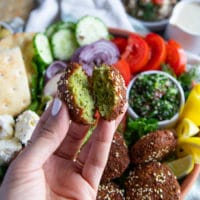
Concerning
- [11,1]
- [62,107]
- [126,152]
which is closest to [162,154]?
[126,152]

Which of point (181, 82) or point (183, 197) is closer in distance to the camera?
point (183, 197)

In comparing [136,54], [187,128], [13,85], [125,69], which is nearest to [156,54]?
[136,54]

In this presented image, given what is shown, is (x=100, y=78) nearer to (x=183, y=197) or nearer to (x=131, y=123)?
(x=131, y=123)

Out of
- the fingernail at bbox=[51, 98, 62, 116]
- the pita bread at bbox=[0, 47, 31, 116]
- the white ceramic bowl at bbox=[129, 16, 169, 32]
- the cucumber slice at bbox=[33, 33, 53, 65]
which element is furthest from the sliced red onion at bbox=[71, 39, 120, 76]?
the fingernail at bbox=[51, 98, 62, 116]

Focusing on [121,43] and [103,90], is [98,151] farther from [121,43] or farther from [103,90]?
[121,43]

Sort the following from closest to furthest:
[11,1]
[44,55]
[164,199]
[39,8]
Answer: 1. [164,199]
2. [44,55]
3. [39,8]
4. [11,1]

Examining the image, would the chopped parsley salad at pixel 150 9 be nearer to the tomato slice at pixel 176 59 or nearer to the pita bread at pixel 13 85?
the tomato slice at pixel 176 59

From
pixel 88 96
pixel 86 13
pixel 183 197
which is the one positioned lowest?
pixel 183 197
